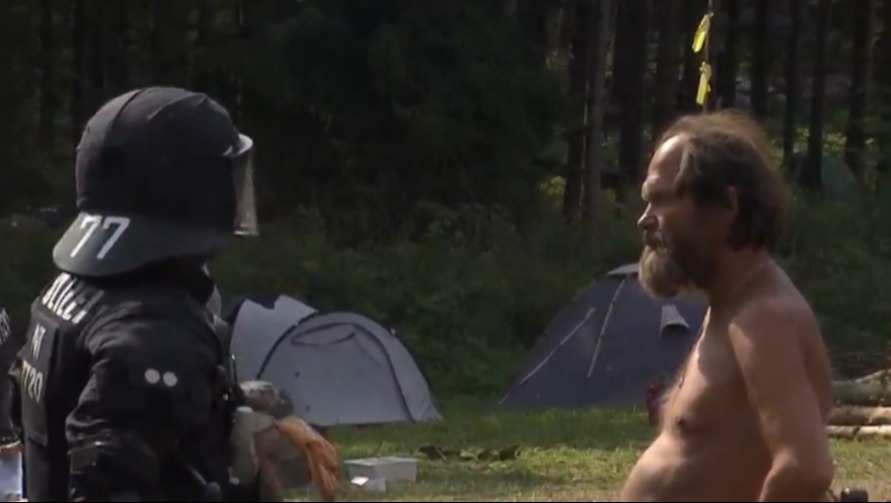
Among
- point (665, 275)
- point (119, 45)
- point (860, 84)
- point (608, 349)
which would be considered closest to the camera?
point (665, 275)

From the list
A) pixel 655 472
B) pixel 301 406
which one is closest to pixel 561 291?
pixel 301 406

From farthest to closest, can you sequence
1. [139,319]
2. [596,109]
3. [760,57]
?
[760,57]
[596,109]
[139,319]

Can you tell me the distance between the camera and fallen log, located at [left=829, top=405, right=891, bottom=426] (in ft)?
36.5

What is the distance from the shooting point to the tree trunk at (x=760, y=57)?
30562 mm

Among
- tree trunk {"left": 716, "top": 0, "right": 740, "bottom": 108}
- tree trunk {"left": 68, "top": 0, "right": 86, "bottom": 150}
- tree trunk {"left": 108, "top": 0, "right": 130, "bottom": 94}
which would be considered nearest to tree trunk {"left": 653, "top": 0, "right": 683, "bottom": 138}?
tree trunk {"left": 716, "top": 0, "right": 740, "bottom": 108}

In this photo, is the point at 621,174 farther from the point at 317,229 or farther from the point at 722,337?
the point at 722,337

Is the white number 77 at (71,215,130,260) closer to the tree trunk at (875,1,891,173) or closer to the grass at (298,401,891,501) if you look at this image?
the grass at (298,401,891,501)

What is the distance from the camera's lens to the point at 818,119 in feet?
→ 93.9

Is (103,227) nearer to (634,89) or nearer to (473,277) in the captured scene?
(473,277)

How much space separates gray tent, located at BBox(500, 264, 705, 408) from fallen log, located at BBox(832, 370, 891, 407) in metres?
2.03

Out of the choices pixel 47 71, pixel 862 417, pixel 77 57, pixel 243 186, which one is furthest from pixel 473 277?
pixel 243 186

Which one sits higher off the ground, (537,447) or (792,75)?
(537,447)

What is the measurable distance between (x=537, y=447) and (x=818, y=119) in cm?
1839

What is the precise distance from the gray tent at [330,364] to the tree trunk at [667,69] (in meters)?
12.2
